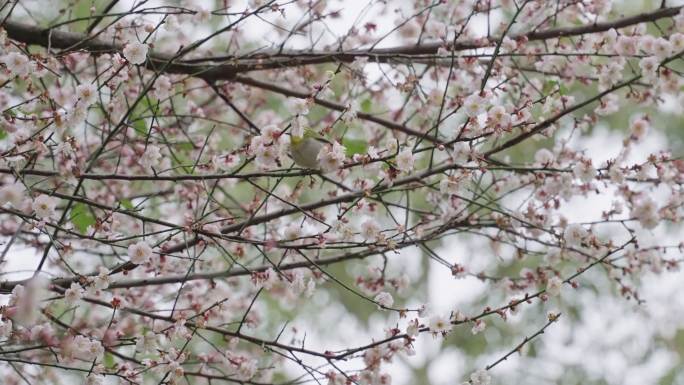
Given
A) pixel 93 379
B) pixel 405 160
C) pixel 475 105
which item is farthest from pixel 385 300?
pixel 93 379

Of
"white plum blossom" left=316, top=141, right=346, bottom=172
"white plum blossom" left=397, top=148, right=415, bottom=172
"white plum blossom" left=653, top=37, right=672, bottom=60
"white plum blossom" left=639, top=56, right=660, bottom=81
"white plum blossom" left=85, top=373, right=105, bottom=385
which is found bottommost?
"white plum blossom" left=85, top=373, right=105, bottom=385

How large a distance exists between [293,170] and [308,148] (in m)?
0.13

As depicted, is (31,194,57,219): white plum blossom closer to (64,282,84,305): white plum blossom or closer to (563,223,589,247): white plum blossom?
(64,282,84,305): white plum blossom

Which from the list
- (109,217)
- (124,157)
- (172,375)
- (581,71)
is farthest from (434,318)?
(124,157)

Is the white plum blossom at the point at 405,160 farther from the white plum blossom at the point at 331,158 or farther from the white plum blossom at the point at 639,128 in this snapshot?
the white plum blossom at the point at 639,128

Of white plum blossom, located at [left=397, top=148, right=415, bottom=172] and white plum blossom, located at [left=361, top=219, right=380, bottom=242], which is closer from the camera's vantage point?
white plum blossom, located at [left=397, top=148, right=415, bottom=172]

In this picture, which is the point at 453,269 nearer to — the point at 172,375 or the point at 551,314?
the point at 551,314

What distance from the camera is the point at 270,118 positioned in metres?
4.56

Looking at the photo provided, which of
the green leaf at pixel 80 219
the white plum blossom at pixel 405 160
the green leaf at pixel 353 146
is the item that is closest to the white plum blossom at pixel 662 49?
the green leaf at pixel 353 146

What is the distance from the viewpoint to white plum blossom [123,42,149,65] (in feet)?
8.23

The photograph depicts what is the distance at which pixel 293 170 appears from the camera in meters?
2.23

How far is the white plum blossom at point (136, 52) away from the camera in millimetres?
2510

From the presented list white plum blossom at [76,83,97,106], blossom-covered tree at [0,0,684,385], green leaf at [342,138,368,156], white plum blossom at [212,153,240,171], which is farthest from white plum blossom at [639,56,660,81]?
white plum blossom at [76,83,97,106]

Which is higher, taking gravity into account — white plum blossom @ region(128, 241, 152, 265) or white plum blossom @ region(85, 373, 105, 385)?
white plum blossom @ region(128, 241, 152, 265)
